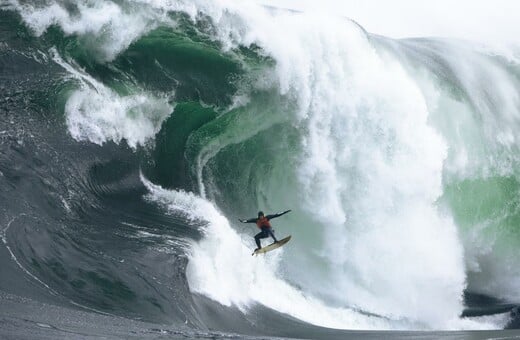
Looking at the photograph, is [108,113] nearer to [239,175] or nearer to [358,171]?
[239,175]

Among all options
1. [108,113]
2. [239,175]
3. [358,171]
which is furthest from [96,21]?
[358,171]

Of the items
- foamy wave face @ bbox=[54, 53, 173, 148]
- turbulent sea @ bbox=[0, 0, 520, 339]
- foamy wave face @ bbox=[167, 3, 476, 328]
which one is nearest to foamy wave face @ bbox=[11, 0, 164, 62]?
turbulent sea @ bbox=[0, 0, 520, 339]

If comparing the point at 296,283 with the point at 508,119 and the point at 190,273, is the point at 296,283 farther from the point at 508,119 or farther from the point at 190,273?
the point at 508,119

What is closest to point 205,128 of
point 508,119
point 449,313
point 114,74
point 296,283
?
point 114,74

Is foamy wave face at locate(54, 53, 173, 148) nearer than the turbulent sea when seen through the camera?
No

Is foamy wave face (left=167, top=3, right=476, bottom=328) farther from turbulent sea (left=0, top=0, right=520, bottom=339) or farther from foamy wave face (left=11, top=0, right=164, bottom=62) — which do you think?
foamy wave face (left=11, top=0, right=164, bottom=62)

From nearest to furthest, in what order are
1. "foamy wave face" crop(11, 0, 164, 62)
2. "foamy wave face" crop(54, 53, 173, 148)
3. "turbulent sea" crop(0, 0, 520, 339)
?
"turbulent sea" crop(0, 0, 520, 339)
"foamy wave face" crop(54, 53, 173, 148)
"foamy wave face" crop(11, 0, 164, 62)
